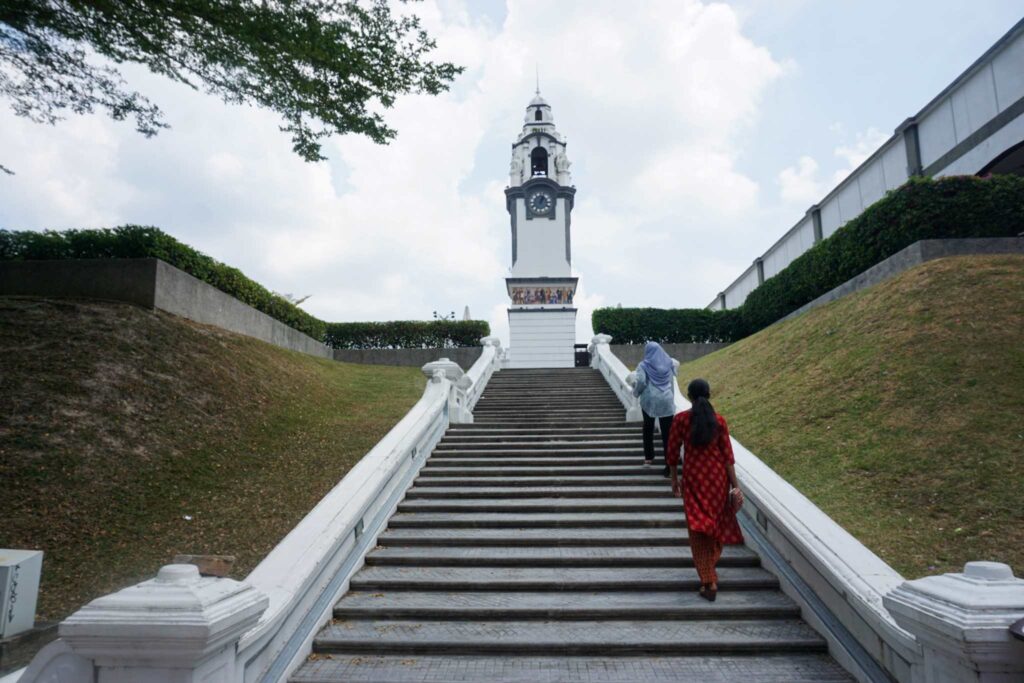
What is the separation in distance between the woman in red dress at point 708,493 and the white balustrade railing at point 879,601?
0.62m

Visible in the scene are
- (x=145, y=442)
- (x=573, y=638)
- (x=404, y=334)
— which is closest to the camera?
(x=573, y=638)

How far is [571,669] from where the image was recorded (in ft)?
13.0

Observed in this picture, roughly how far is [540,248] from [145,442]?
62.6ft

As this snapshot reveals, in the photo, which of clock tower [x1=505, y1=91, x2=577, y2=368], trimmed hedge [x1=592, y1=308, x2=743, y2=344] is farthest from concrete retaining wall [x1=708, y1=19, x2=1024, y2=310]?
clock tower [x1=505, y1=91, x2=577, y2=368]

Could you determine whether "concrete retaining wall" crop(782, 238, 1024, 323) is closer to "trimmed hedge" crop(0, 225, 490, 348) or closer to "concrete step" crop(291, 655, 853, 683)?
"concrete step" crop(291, 655, 853, 683)

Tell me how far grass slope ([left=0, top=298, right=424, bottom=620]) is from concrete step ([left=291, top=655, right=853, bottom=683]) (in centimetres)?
233

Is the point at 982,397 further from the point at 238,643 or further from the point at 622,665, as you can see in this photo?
the point at 238,643

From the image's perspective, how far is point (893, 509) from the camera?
625 centimetres

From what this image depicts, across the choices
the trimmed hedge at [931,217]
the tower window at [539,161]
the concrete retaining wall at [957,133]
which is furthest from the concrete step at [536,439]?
the tower window at [539,161]

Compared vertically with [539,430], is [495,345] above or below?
above

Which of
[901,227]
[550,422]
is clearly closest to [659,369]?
[550,422]

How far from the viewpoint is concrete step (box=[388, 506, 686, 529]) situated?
6.35 metres

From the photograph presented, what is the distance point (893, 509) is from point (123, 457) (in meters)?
8.80

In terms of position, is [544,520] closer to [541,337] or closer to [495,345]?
[495,345]
